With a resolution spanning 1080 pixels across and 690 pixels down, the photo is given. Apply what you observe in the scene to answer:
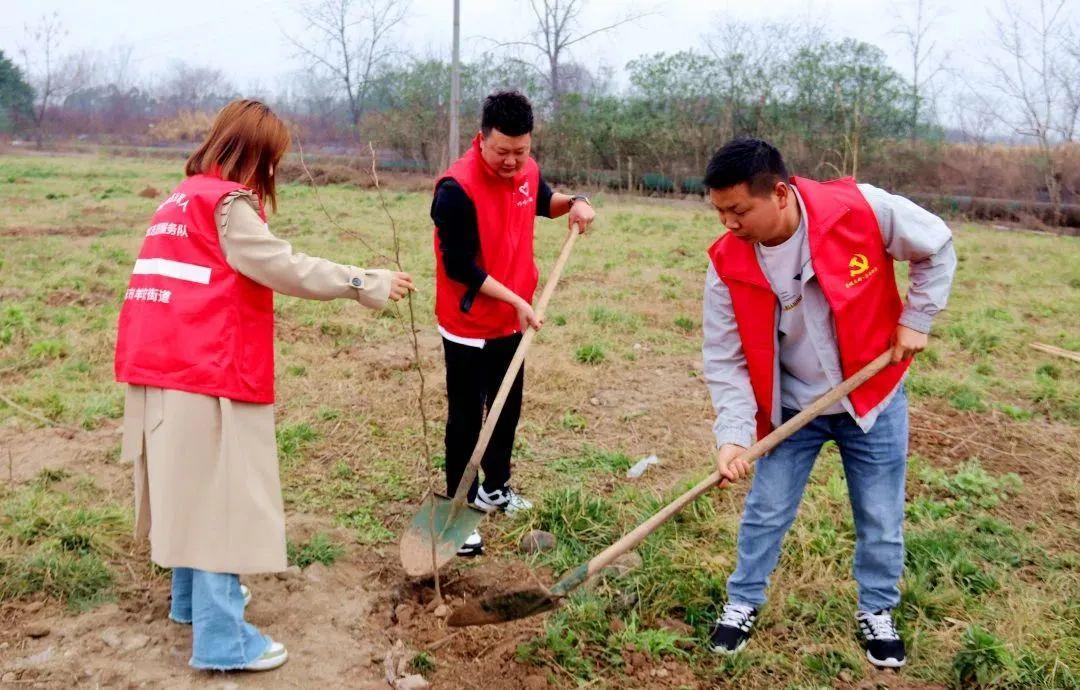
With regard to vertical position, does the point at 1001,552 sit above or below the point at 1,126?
below

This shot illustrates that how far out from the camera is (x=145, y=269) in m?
2.58

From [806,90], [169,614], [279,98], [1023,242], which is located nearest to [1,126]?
[279,98]

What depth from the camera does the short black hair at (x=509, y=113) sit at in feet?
10.5

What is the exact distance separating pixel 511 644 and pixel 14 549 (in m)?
1.97

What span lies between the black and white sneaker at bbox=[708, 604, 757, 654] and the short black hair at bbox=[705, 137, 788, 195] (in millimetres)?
1427

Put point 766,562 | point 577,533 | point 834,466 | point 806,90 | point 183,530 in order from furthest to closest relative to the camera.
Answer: point 806,90 < point 834,466 < point 577,533 < point 766,562 < point 183,530

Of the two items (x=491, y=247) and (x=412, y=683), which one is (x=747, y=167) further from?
(x=412, y=683)

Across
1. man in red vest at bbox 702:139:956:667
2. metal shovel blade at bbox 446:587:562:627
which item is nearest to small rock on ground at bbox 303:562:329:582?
metal shovel blade at bbox 446:587:562:627

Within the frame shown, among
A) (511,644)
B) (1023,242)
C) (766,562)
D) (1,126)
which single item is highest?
(1,126)

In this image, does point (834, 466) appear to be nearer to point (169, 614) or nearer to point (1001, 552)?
point (1001, 552)

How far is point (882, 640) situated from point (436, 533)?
5.31ft

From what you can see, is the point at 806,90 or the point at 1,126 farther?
the point at 1,126

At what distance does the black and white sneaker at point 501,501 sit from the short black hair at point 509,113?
1620 millimetres

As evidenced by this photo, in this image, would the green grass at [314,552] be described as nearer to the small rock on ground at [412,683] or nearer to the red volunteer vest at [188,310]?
the small rock on ground at [412,683]
